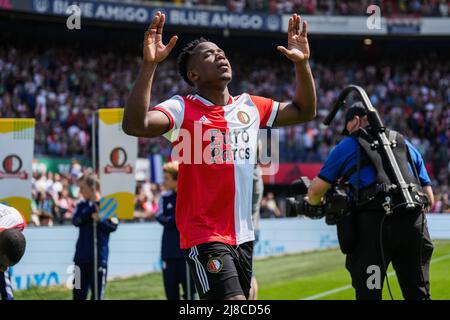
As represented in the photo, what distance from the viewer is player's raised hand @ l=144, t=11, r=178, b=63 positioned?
15.4ft

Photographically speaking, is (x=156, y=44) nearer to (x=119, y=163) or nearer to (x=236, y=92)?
(x=119, y=163)

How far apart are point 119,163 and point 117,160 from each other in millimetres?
45

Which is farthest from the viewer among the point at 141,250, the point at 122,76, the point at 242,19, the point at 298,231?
the point at 242,19

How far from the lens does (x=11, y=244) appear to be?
185 inches

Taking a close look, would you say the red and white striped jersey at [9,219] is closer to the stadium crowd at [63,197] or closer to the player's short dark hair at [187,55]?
the player's short dark hair at [187,55]

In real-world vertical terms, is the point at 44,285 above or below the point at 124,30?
below

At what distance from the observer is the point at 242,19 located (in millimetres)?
32656

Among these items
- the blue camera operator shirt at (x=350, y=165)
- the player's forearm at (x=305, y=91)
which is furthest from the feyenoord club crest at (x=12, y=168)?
the player's forearm at (x=305, y=91)

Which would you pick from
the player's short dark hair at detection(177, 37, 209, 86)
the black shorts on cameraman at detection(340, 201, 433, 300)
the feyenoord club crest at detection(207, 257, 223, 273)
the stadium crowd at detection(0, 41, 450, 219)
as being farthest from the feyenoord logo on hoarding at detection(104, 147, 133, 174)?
the stadium crowd at detection(0, 41, 450, 219)

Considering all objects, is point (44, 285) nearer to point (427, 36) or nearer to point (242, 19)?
point (242, 19)

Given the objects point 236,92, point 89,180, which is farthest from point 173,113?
point 236,92

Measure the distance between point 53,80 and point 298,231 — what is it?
535 inches

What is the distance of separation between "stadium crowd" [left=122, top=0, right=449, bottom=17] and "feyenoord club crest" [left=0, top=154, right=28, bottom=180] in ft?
75.1

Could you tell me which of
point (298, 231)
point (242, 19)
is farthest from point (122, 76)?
point (298, 231)
